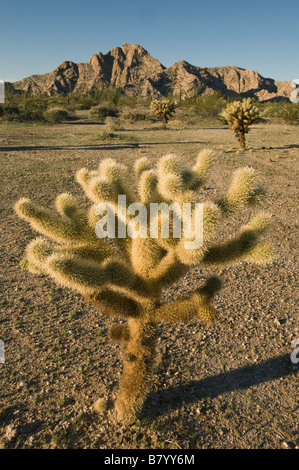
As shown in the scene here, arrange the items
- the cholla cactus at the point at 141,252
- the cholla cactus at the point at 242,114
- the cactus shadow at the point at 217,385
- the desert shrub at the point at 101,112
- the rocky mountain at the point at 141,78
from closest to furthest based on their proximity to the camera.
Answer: the cholla cactus at the point at 141,252 < the cactus shadow at the point at 217,385 < the cholla cactus at the point at 242,114 < the desert shrub at the point at 101,112 < the rocky mountain at the point at 141,78

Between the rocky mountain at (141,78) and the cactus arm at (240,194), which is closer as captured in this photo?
the cactus arm at (240,194)

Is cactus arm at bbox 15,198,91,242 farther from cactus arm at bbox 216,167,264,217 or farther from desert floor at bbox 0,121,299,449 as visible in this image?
desert floor at bbox 0,121,299,449

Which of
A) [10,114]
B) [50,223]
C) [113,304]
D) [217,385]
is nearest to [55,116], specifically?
[10,114]

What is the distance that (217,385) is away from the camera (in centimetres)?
334

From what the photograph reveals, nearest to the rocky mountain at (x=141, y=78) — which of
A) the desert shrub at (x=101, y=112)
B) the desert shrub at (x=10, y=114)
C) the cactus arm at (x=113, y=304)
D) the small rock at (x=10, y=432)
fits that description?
the desert shrub at (x=101, y=112)

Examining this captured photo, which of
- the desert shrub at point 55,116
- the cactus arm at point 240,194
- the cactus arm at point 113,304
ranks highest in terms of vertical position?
the desert shrub at point 55,116

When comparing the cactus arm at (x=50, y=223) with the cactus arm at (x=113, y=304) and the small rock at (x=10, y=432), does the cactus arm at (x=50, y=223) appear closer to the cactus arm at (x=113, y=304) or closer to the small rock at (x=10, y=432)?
the cactus arm at (x=113, y=304)

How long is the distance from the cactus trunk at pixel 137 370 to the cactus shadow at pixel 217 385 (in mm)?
370

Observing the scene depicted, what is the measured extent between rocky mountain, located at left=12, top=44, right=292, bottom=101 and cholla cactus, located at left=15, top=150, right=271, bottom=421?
90.9 meters

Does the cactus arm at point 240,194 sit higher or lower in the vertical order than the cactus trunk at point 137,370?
higher

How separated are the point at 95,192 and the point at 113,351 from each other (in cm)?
227

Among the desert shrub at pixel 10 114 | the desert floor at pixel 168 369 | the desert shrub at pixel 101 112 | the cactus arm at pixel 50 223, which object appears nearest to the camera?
the cactus arm at pixel 50 223

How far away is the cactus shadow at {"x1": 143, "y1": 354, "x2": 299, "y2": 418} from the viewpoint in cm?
312

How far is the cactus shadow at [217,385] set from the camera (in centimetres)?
312
